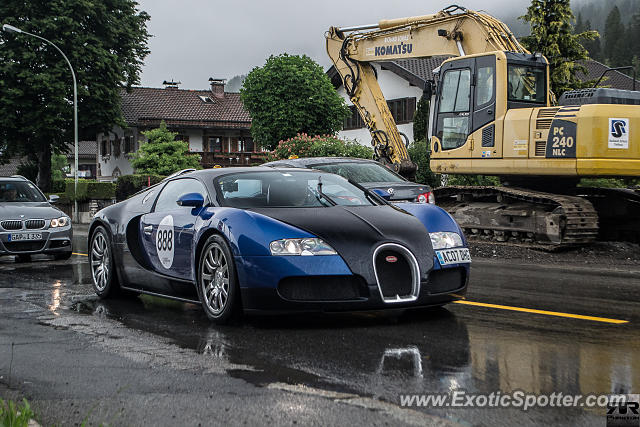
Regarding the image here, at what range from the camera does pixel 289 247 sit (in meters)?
6.34

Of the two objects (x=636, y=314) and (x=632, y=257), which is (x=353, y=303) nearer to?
(x=636, y=314)

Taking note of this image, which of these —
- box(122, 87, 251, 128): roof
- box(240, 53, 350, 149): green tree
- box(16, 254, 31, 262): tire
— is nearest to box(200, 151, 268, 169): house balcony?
box(122, 87, 251, 128): roof

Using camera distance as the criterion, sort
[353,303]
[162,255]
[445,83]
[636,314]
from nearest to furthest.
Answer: [353,303] → [636,314] → [162,255] → [445,83]

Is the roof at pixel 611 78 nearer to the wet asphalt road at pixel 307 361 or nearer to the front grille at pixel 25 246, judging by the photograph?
the front grille at pixel 25 246

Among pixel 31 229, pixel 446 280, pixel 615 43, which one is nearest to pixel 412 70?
pixel 31 229

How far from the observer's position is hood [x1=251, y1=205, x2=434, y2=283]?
6.36 m

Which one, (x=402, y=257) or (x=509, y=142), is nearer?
(x=402, y=257)

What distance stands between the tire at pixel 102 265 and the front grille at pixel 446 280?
11.8ft

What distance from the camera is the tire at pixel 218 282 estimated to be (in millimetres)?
6535

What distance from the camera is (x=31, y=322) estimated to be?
7215 mm

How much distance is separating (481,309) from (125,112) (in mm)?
57781

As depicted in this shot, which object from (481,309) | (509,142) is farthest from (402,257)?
(509,142)

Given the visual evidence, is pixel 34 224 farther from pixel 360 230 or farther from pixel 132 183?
pixel 132 183

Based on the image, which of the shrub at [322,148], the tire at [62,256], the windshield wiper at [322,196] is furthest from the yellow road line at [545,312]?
the shrub at [322,148]
